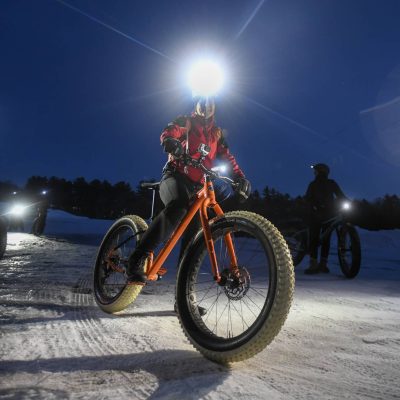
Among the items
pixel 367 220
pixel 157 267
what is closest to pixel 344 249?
pixel 157 267

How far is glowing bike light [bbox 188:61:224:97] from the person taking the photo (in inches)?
154

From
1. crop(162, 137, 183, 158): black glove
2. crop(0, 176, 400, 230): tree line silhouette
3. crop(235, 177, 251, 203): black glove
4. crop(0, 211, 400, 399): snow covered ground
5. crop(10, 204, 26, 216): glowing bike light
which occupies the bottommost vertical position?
crop(0, 211, 400, 399): snow covered ground

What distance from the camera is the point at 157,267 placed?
3301 mm

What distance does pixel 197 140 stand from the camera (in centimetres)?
372

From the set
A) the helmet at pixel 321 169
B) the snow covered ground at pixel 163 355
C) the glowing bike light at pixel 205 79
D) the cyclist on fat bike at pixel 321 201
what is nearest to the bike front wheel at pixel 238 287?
the snow covered ground at pixel 163 355

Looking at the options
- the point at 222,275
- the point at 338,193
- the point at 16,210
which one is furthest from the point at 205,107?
the point at 16,210

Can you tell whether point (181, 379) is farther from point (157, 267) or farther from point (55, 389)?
point (157, 267)

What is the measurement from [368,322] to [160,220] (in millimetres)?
2251

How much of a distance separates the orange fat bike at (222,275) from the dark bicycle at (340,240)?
13.8ft

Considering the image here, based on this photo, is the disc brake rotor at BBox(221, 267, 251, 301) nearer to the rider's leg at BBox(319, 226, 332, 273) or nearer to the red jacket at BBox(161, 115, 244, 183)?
the red jacket at BBox(161, 115, 244, 183)

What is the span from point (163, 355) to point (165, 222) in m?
1.17

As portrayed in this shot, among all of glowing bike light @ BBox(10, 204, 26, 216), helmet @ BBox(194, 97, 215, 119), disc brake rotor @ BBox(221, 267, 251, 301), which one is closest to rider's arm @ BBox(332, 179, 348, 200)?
helmet @ BBox(194, 97, 215, 119)

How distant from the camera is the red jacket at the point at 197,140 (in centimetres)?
356

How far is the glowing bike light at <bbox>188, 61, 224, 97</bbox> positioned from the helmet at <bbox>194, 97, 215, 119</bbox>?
81 millimetres
